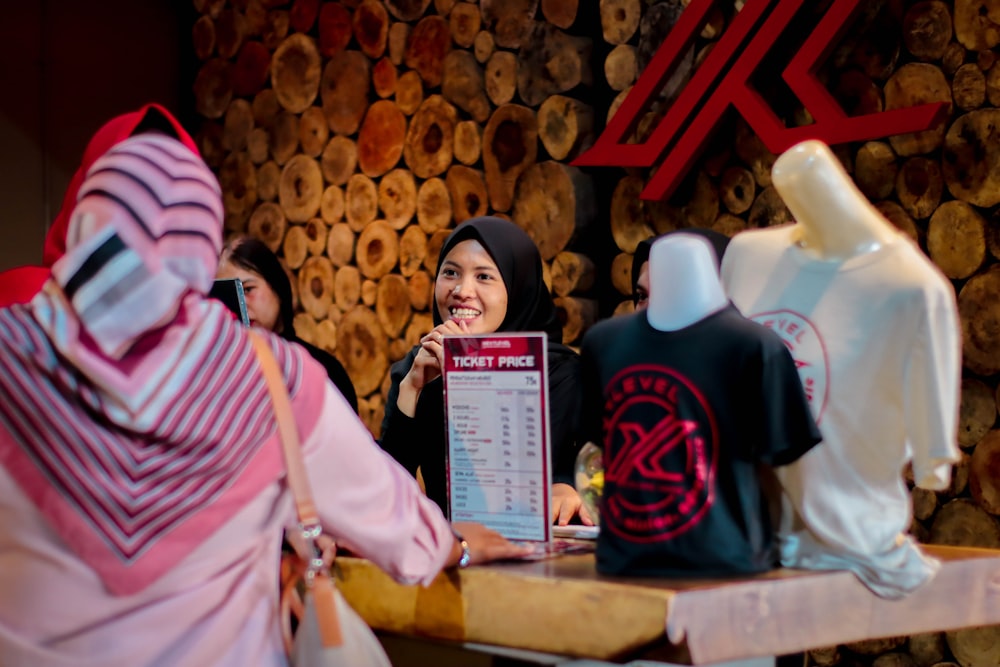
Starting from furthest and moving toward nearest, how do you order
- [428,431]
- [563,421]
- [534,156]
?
[534,156], [428,431], [563,421]

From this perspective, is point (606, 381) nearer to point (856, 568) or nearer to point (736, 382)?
point (736, 382)

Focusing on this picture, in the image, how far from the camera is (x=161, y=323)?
129 centimetres

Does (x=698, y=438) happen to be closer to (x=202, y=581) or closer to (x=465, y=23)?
(x=202, y=581)

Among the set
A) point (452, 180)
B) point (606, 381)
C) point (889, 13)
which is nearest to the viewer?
point (606, 381)

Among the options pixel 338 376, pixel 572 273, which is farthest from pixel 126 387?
pixel 572 273

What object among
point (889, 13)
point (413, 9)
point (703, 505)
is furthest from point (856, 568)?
point (413, 9)

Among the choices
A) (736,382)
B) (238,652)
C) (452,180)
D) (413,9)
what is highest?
(413,9)

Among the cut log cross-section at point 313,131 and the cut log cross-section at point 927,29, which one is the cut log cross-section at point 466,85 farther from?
the cut log cross-section at point 927,29

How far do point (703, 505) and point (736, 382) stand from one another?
0.17 metres

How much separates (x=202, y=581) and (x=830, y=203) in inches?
38.7

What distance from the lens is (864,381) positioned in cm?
159

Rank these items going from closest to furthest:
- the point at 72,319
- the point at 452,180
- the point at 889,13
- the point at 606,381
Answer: the point at 72,319 → the point at 606,381 → the point at 889,13 → the point at 452,180

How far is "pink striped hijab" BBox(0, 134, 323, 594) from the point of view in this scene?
1.26 m

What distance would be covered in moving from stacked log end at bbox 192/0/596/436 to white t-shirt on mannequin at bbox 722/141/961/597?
222 centimetres
